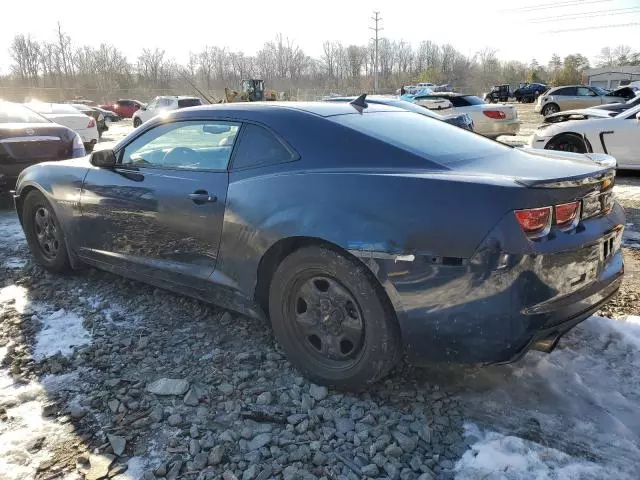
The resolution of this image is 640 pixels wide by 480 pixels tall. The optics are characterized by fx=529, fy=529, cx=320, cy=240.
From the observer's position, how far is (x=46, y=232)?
4.52m

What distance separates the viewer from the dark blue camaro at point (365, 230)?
2.21 meters

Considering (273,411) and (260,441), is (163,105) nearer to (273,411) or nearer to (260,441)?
(273,411)

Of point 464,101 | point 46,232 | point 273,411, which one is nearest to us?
point 273,411

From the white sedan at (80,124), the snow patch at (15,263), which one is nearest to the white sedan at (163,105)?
the white sedan at (80,124)

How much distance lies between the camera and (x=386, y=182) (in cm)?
242

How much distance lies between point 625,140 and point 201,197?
25.0 ft

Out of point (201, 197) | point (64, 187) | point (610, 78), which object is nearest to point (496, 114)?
point (64, 187)

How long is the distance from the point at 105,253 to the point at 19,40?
→ 91.6m

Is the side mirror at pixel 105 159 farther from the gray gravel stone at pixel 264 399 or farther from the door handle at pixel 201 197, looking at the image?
the gray gravel stone at pixel 264 399

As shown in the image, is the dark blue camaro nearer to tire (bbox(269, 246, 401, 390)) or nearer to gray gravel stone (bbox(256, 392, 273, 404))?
tire (bbox(269, 246, 401, 390))

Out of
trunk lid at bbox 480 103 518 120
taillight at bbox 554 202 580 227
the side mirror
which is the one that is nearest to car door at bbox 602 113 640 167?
trunk lid at bbox 480 103 518 120

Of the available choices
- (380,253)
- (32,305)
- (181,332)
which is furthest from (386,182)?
(32,305)

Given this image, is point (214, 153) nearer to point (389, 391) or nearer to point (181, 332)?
point (181, 332)

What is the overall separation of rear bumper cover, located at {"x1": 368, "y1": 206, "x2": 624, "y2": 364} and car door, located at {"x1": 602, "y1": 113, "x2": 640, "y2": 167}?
6839 millimetres
